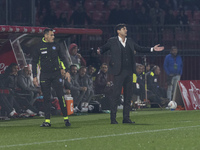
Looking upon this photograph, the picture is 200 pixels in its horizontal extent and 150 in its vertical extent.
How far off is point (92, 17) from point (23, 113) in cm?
1183

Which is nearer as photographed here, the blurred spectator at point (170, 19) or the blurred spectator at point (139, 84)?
the blurred spectator at point (139, 84)

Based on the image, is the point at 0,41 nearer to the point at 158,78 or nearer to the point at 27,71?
the point at 27,71

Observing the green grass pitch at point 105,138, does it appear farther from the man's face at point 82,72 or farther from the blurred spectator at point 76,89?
the man's face at point 82,72

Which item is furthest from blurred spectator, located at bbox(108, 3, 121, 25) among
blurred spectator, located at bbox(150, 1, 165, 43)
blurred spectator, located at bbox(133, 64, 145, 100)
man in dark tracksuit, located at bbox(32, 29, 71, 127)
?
man in dark tracksuit, located at bbox(32, 29, 71, 127)

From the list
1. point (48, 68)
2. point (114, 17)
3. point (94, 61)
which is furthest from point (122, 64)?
point (114, 17)

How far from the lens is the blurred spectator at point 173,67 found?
2139cm

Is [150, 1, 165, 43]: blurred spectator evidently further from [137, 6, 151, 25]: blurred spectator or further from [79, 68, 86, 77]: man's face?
[79, 68, 86, 77]: man's face

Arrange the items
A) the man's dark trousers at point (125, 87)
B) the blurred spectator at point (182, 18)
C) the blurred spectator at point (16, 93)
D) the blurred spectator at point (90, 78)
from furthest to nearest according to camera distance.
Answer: the blurred spectator at point (182, 18) < the blurred spectator at point (90, 78) < the blurred spectator at point (16, 93) < the man's dark trousers at point (125, 87)

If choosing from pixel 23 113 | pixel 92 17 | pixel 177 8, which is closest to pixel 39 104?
pixel 23 113

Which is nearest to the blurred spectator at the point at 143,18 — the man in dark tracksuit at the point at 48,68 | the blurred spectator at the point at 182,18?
the blurred spectator at the point at 182,18

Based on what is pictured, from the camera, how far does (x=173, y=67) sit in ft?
70.2

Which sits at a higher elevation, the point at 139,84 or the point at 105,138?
the point at 105,138

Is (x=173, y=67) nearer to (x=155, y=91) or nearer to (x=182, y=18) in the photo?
(x=155, y=91)

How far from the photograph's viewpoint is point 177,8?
28625 mm
